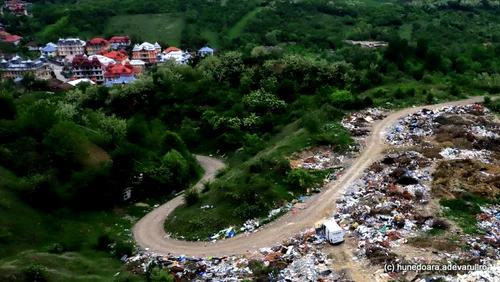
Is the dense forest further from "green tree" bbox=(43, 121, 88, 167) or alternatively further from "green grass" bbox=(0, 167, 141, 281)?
"green grass" bbox=(0, 167, 141, 281)

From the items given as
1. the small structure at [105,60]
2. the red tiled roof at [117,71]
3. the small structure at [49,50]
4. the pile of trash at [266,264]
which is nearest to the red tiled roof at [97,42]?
the small structure at [49,50]

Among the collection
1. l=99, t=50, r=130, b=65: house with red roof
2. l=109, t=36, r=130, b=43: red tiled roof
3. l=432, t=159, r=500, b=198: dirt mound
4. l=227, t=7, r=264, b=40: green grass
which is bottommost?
l=99, t=50, r=130, b=65: house with red roof

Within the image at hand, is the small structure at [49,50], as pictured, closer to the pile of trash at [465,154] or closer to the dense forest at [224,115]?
the dense forest at [224,115]

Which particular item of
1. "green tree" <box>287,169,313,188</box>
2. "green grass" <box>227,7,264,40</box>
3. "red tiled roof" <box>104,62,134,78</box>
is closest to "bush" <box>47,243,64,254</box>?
"green tree" <box>287,169,313,188</box>

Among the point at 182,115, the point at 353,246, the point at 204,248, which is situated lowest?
the point at 182,115

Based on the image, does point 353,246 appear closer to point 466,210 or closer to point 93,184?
point 466,210

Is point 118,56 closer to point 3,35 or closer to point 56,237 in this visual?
point 3,35

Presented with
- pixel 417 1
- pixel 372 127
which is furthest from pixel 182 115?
pixel 417 1
